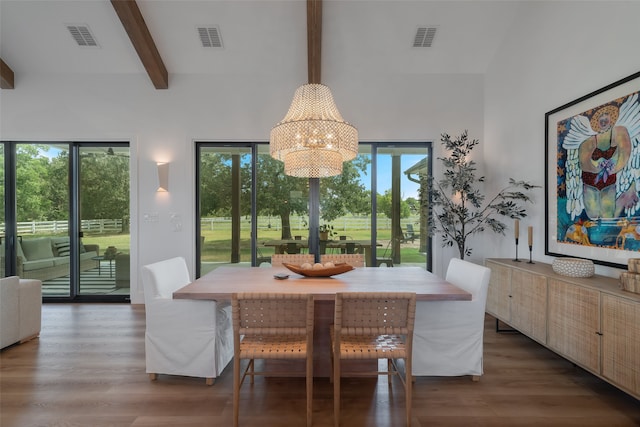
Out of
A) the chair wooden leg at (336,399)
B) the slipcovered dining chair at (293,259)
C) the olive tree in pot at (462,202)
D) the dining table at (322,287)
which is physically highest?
the olive tree in pot at (462,202)

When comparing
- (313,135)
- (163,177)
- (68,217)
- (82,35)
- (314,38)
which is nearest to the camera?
(313,135)

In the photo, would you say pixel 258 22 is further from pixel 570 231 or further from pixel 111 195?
pixel 570 231

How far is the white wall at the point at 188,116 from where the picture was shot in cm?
454

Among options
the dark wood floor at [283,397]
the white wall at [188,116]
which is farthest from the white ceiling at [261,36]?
the dark wood floor at [283,397]

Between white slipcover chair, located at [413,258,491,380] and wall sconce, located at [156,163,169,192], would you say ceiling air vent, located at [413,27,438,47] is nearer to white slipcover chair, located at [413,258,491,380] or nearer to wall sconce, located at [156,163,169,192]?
white slipcover chair, located at [413,258,491,380]

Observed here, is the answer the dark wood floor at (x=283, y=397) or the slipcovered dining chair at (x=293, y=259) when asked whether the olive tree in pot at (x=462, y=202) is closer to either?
the dark wood floor at (x=283, y=397)

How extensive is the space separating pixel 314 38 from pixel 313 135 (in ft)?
6.69

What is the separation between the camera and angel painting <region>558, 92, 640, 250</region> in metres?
2.43

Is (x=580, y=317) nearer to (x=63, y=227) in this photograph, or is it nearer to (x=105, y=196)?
(x=105, y=196)

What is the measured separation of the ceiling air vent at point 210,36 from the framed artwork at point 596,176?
4.01m

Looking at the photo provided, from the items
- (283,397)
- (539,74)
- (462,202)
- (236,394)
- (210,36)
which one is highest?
(210,36)

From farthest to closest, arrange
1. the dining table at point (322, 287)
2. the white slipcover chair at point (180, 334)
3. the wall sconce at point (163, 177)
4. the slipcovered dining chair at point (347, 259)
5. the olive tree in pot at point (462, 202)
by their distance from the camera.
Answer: the wall sconce at point (163, 177) → the olive tree in pot at point (462, 202) → the slipcovered dining chair at point (347, 259) → the white slipcover chair at point (180, 334) → the dining table at point (322, 287)

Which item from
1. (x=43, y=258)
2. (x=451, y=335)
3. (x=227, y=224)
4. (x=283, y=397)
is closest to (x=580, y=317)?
(x=451, y=335)

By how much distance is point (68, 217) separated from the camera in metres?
4.67
